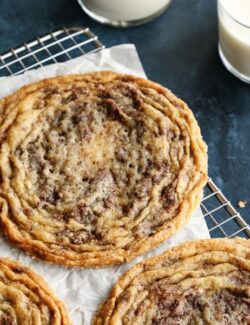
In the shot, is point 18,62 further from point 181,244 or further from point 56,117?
point 181,244

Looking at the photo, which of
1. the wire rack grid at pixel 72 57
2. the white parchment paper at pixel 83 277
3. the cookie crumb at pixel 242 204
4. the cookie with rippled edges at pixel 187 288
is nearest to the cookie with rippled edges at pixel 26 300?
the white parchment paper at pixel 83 277

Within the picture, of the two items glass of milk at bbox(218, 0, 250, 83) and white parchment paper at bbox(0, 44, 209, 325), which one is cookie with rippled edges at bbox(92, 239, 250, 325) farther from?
glass of milk at bbox(218, 0, 250, 83)

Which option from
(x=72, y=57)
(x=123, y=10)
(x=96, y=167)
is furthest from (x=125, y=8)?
(x=96, y=167)

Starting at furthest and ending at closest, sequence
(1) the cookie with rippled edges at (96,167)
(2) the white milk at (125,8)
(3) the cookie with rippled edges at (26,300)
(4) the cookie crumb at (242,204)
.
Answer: (2) the white milk at (125,8) < (4) the cookie crumb at (242,204) < (1) the cookie with rippled edges at (96,167) < (3) the cookie with rippled edges at (26,300)

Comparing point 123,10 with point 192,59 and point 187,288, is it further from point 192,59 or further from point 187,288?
point 187,288

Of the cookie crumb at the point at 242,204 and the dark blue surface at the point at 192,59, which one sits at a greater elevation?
the dark blue surface at the point at 192,59

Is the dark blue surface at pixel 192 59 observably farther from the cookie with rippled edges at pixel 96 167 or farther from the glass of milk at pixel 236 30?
the cookie with rippled edges at pixel 96 167
